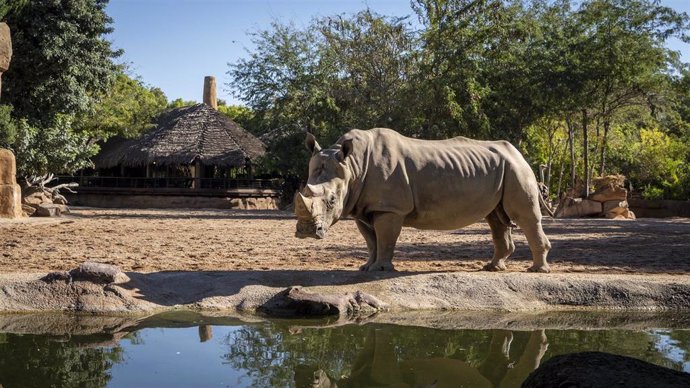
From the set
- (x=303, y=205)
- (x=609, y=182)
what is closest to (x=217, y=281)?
(x=303, y=205)

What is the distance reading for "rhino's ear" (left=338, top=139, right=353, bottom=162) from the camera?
8031 mm

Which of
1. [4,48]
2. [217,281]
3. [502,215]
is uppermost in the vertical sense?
[4,48]

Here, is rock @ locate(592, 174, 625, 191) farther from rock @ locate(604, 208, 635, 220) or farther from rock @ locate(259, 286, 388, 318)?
rock @ locate(259, 286, 388, 318)

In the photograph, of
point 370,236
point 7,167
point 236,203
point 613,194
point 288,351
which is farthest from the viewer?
point 236,203

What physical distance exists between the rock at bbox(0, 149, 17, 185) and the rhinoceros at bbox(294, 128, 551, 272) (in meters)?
12.5

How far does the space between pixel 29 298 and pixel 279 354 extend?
2.81 meters

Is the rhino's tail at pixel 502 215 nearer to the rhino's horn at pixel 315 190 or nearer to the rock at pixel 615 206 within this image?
the rhino's horn at pixel 315 190

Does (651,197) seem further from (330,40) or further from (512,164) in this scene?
(512,164)

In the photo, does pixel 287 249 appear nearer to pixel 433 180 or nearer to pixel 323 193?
pixel 433 180

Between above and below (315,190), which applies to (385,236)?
below

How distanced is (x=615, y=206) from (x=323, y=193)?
2066 centimetres

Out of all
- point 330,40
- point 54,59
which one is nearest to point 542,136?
point 330,40

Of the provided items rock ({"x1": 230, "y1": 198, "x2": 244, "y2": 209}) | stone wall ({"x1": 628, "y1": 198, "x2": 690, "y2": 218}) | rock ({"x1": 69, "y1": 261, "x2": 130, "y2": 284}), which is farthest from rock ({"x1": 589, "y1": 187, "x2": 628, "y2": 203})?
rock ({"x1": 69, "y1": 261, "x2": 130, "y2": 284})

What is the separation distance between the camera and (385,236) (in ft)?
27.4
